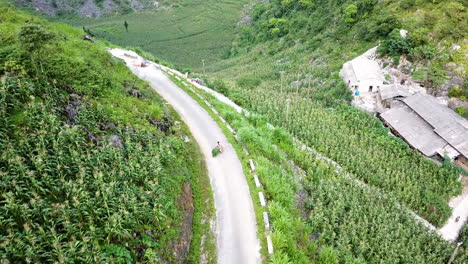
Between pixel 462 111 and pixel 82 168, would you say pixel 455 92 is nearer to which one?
pixel 462 111

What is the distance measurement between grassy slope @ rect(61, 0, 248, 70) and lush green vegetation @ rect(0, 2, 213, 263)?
167 feet

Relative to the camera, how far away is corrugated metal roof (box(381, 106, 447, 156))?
88.0ft

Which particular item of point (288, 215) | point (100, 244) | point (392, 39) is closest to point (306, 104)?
point (392, 39)

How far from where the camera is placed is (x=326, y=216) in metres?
17.4

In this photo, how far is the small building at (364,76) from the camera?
116 ft

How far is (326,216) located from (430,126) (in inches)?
745

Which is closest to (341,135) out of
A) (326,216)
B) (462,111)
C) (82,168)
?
(326,216)

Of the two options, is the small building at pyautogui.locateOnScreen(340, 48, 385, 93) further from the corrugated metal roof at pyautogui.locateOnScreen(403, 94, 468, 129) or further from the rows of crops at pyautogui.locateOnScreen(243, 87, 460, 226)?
the rows of crops at pyautogui.locateOnScreen(243, 87, 460, 226)

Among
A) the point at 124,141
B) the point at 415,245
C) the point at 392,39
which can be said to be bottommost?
the point at 415,245

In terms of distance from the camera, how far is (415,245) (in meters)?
18.4

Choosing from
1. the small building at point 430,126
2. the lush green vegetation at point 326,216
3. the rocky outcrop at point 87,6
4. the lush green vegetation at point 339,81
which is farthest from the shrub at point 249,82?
the rocky outcrop at point 87,6

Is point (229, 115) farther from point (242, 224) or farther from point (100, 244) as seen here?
point (100, 244)

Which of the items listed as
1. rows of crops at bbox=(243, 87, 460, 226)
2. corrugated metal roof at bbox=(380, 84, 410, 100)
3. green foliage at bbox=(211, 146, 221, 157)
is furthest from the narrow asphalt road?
corrugated metal roof at bbox=(380, 84, 410, 100)

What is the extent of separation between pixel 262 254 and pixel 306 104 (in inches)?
889
